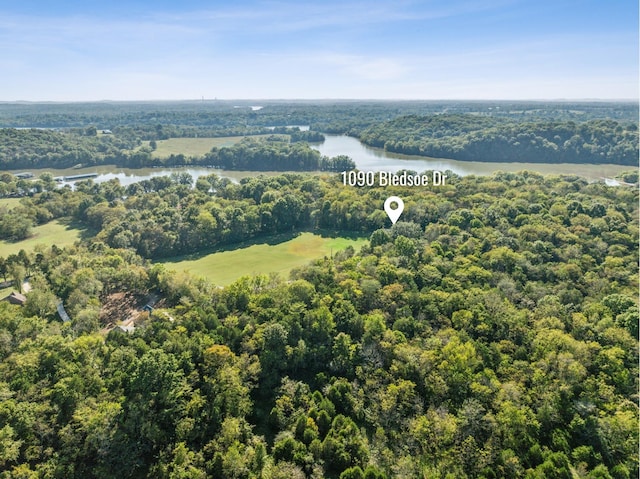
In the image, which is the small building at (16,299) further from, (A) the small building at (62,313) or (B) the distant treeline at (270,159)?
(B) the distant treeline at (270,159)

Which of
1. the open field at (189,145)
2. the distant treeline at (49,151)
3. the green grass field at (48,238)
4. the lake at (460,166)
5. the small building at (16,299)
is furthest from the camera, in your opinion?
the open field at (189,145)

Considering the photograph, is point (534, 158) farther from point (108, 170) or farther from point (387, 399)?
point (108, 170)

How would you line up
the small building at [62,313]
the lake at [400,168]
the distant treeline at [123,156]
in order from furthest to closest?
the distant treeline at [123,156]
the lake at [400,168]
the small building at [62,313]

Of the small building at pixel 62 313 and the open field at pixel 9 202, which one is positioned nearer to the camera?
the small building at pixel 62 313

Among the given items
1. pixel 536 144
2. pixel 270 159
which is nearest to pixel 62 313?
pixel 270 159

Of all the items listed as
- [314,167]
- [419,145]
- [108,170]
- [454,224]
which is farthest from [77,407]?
[419,145]

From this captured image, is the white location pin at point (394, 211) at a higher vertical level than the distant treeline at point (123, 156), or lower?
lower

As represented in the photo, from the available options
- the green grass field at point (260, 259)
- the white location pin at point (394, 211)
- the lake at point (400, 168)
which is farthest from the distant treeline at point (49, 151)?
the white location pin at point (394, 211)

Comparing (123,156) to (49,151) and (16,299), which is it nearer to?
(49,151)
